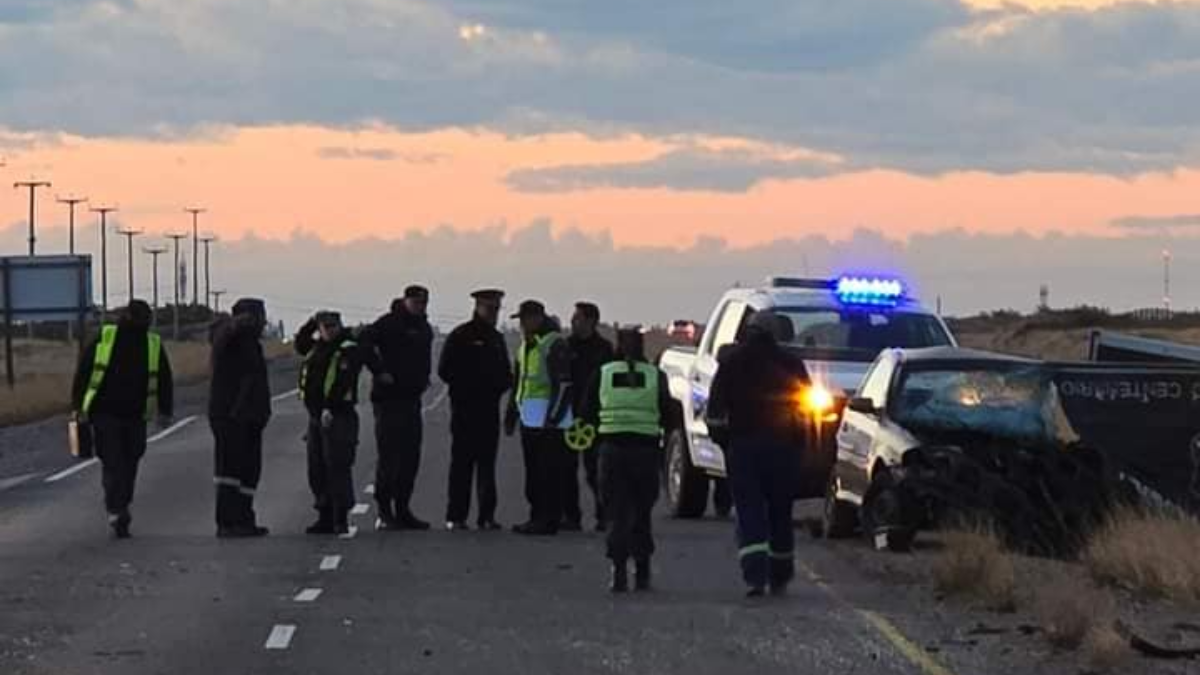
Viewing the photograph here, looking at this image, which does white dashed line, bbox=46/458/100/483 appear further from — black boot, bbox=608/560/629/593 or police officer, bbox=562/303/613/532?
black boot, bbox=608/560/629/593

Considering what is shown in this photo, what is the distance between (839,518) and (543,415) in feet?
8.10

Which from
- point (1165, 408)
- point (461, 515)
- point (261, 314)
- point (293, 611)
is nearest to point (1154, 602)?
point (1165, 408)

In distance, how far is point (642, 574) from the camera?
15.2 meters

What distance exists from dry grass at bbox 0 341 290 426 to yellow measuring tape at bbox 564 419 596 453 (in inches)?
1060

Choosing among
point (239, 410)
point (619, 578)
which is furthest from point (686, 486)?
point (619, 578)

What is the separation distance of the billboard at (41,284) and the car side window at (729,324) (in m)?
34.9

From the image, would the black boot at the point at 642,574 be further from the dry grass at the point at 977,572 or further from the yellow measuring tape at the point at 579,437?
the yellow measuring tape at the point at 579,437

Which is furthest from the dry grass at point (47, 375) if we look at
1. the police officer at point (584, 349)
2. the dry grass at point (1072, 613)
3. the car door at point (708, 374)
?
the dry grass at point (1072, 613)

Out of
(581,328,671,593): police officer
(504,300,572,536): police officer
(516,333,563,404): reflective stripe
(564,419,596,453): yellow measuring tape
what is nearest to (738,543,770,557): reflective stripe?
(581,328,671,593): police officer

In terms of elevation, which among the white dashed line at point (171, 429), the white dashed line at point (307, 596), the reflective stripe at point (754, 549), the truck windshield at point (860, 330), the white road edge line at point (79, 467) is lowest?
the white dashed line at point (171, 429)

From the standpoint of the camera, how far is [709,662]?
1188cm

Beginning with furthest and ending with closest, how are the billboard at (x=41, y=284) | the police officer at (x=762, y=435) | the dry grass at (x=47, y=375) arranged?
the billboard at (x=41, y=284) → the dry grass at (x=47, y=375) → the police officer at (x=762, y=435)

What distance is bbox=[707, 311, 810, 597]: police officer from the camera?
14938mm

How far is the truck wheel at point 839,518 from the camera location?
18.7 m
